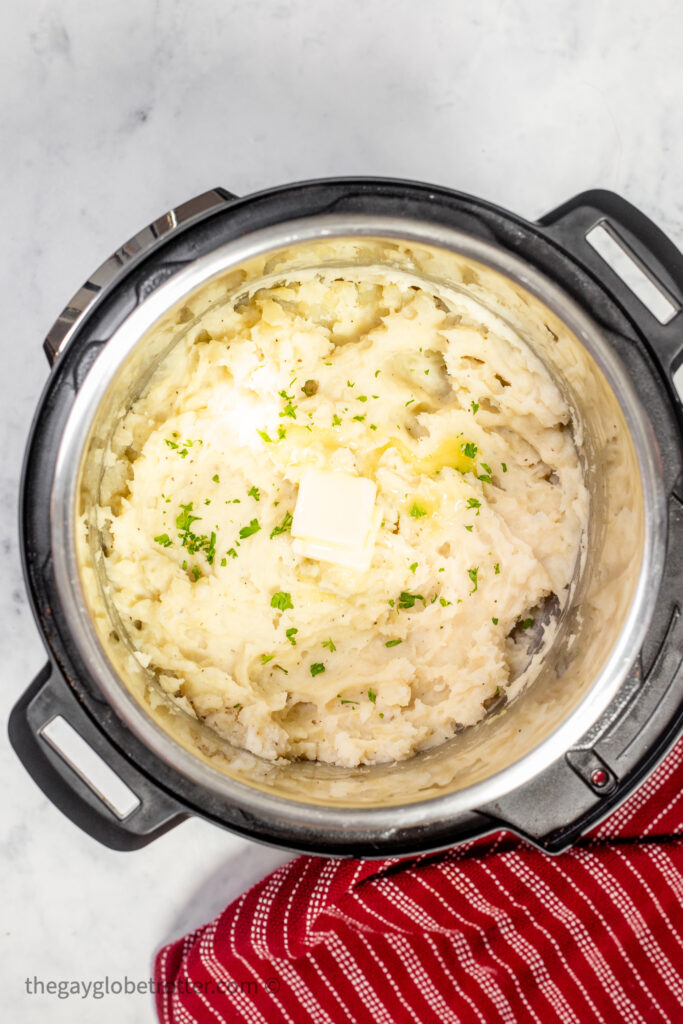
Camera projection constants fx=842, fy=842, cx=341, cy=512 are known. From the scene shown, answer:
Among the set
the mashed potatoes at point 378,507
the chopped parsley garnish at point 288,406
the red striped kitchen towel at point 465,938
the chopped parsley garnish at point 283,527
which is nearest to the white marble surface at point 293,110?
the red striped kitchen towel at point 465,938

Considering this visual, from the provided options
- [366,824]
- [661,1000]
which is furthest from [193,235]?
[661,1000]

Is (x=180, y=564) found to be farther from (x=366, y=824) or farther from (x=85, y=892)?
(x=85, y=892)

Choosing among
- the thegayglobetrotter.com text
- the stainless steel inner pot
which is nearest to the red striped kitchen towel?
the thegayglobetrotter.com text

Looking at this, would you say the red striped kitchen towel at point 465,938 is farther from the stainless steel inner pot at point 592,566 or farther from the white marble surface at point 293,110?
the stainless steel inner pot at point 592,566

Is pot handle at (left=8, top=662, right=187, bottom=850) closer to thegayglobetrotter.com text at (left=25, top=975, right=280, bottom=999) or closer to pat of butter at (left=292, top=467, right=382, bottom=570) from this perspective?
pat of butter at (left=292, top=467, right=382, bottom=570)

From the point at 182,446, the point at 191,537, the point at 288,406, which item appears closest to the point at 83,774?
the point at 191,537

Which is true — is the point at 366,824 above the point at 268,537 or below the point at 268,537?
below
